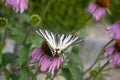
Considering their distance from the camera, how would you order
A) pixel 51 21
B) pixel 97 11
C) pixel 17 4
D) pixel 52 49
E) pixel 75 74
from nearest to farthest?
pixel 52 49 → pixel 17 4 → pixel 75 74 → pixel 97 11 → pixel 51 21

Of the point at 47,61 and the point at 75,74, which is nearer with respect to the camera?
the point at 47,61

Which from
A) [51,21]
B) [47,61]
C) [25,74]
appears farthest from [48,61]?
[51,21]

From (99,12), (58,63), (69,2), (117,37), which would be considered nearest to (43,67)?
(58,63)

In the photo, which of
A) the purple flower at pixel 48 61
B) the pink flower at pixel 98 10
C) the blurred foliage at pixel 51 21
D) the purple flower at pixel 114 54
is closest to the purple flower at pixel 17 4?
the blurred foliage at pixel 51 21

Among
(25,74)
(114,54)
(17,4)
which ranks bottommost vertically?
(114,54)

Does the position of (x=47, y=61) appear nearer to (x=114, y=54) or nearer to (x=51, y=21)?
(x=114, y=54)

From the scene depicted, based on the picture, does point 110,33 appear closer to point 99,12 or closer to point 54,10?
point 99,12

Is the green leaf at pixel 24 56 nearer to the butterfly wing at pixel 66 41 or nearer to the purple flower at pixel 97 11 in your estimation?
the butterfly wing at pixel 66 41

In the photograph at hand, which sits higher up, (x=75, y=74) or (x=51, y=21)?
(x=51, y=21)

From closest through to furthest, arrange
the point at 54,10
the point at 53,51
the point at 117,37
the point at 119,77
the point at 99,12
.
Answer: the point at 53,51 → the point at 117,37 → the point at 99,12 → the point at 119,77 → the point at 54,10
